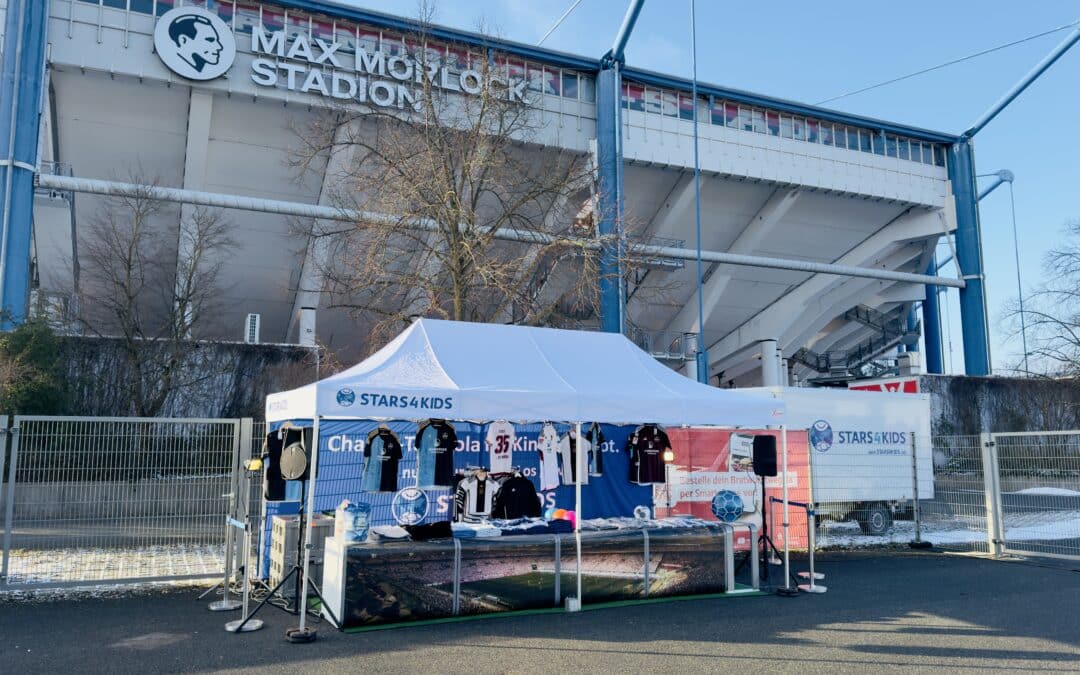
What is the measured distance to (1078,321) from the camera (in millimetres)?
26766

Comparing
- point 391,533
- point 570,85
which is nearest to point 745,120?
point 570,85

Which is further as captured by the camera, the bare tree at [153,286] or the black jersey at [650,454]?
the bare tree at [153,286]

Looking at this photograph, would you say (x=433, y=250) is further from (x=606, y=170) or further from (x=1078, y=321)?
(x=1078, y=321)

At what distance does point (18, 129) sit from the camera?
20.3 metres

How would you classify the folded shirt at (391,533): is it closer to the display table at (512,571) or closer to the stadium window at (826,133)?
the display table at (512,571)

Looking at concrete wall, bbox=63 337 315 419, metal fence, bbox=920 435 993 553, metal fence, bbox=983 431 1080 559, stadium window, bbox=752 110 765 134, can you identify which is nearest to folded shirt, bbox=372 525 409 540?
metal fence, bbox=983 431 1080 559

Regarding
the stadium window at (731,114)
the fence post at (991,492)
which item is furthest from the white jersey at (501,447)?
the stadium window at (731,114)

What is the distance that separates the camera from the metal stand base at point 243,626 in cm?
696

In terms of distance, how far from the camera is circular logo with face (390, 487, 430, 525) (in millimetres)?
10898

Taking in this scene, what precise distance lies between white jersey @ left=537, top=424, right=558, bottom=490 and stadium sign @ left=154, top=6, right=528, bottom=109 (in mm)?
13132

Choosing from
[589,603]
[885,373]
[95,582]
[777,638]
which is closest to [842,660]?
[777,638]

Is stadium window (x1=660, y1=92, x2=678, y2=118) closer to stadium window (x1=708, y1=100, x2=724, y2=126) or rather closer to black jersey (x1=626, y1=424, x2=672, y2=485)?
stadium window (x1=708, y1=100, x2=724, y2=126)

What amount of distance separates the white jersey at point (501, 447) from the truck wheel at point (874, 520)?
718cm

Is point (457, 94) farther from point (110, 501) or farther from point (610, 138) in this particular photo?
point (110, 501)
